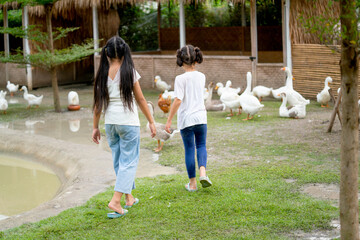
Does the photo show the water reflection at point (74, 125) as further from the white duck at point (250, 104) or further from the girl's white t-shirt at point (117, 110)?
the girl's white t-shirt at point (117, 110)

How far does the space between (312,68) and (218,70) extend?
2.92m

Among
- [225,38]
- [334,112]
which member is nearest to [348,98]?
[334,112]

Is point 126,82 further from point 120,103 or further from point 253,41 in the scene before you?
point 253,41

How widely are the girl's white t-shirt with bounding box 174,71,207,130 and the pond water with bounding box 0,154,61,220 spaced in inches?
95.5

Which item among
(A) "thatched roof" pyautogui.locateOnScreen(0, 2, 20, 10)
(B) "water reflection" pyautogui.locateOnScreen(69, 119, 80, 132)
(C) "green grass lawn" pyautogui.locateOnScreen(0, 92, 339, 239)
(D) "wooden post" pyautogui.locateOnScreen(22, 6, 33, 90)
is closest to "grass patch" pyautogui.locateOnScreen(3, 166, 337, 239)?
(C) "green grass lawn" pyautogui.locateOnScreen(0, 92, 339, 239)

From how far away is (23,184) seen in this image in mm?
7328

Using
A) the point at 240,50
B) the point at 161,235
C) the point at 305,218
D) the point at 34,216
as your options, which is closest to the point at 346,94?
the point at 305,218

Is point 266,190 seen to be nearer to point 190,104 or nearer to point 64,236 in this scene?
point 190,104

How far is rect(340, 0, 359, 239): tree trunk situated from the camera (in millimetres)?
3342

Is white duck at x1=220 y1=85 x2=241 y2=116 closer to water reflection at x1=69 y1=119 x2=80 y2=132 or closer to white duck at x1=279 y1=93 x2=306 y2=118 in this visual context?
white duck at x1=279 y1=93 x2=306 y2=118

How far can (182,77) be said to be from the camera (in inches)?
208

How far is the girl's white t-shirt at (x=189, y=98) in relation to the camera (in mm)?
5246

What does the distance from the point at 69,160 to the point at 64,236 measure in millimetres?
3469

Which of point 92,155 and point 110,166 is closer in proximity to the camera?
point 110,166
